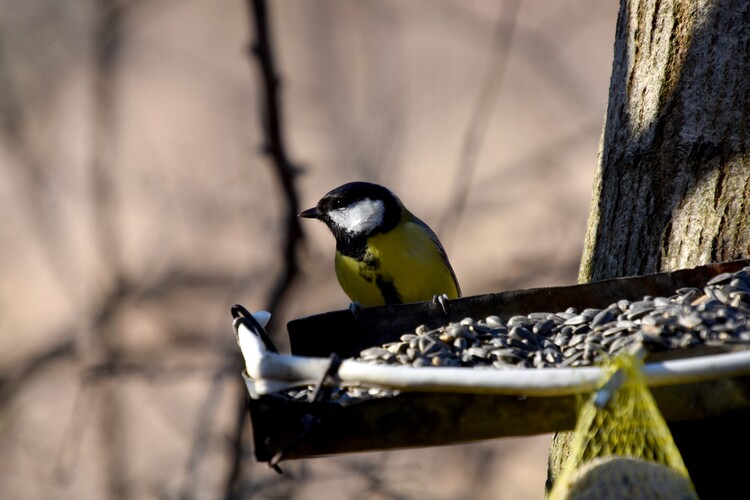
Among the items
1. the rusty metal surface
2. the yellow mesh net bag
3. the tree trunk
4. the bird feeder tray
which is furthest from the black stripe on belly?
the yellow mesh net bag

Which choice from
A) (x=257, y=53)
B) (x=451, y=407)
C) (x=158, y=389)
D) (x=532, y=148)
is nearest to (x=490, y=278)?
(x=532, y=148)

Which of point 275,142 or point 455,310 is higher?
point 275,142

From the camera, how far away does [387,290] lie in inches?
144

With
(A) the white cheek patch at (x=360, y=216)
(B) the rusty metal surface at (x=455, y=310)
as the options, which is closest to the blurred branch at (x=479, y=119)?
(A) the white cheek patch at (x=360, y=216)

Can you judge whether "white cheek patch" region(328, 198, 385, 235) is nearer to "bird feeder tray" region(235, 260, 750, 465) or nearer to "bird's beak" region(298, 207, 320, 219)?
"bird's beak" region(298, 207, 320, 219)

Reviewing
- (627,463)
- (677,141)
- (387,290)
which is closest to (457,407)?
(627,463)

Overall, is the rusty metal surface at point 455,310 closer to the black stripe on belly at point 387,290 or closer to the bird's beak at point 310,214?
the black stripe on belly at point 387,290

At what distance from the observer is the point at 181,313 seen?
530 centimetres

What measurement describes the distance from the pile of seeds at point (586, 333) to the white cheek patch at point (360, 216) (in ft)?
4.97

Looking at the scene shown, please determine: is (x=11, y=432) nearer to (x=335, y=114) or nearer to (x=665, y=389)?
(x=335, y=114)

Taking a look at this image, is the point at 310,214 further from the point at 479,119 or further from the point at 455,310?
the point at 479,119

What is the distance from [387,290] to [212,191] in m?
1.97

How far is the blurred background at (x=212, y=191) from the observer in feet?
17.4

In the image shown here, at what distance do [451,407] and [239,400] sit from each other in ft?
10.3
